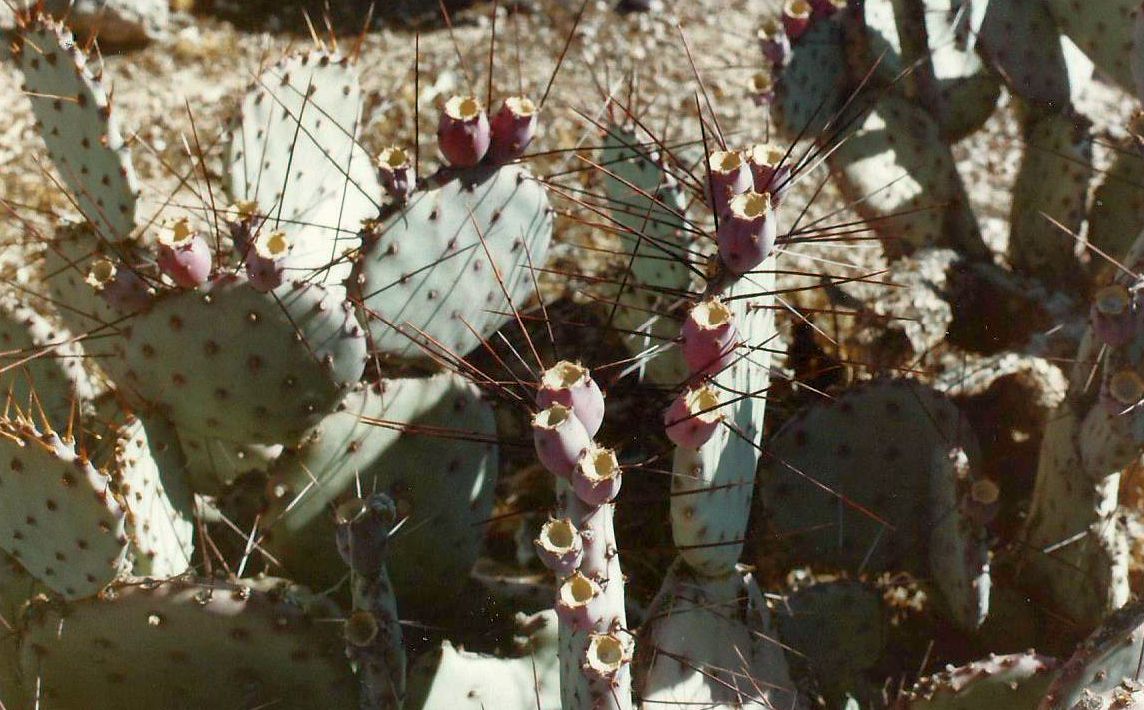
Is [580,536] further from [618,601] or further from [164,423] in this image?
[164,423]

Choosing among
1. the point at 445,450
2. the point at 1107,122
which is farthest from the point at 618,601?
the point at 1107,122

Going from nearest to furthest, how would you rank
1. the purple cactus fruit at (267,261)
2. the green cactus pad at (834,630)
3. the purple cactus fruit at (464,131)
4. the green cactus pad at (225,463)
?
the purple cactus fruit at (267,261), the purple cactus fruit at (464,131), the green cactus pad at (834,630), the green cactus pad at (225,463)

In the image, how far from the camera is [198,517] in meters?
1.75

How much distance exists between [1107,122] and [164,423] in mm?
2400

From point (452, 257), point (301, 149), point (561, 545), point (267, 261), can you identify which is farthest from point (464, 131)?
point (561, 545)

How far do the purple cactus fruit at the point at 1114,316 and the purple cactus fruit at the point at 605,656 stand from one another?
2.57ft

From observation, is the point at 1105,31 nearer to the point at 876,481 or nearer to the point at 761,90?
the point at 761,90

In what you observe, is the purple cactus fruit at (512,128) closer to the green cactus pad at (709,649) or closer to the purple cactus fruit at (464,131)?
the purple cactus fruit at (464,131)

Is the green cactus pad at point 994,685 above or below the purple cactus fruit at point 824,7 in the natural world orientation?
below

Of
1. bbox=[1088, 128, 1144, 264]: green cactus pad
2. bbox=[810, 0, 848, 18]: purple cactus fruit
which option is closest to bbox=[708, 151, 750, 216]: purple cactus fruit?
bbox=[810, 0, 848, 18]: purple cactus fruit

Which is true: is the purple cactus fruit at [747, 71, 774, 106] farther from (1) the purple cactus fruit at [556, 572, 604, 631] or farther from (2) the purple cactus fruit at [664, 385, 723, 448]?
(1) the purple cactus fruit at [556, 572, 604, 631]

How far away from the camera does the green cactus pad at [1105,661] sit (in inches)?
52.7

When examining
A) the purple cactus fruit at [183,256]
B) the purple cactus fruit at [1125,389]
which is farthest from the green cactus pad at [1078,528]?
the purple cactus fruit at [183,256]

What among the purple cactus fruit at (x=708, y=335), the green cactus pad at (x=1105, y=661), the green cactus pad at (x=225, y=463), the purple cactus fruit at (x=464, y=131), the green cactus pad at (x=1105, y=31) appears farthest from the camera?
the green cactus pad at (x=1105, y=31)
